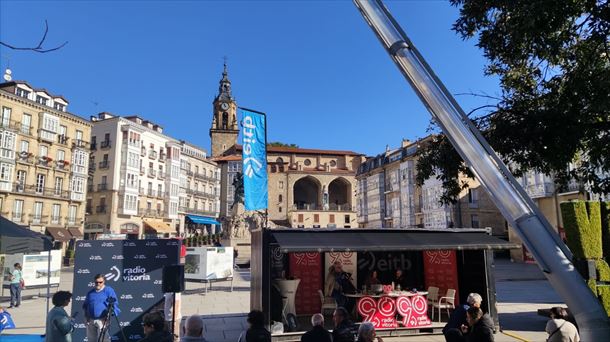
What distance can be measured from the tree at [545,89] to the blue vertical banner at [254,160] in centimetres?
776

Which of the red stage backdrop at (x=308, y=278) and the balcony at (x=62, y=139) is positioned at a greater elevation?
the balcony at (x=62, y=139)

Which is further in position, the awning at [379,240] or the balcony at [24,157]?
the balcony at [24,157]

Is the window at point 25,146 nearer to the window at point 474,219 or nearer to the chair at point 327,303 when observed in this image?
the chair at point 327,303

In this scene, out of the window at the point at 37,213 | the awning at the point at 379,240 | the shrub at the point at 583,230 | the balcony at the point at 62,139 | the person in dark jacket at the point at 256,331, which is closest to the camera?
the person in dark jacket at the point at 256,331

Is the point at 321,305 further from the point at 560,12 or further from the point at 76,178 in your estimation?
the point at 76,178

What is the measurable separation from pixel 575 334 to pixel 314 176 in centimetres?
7604

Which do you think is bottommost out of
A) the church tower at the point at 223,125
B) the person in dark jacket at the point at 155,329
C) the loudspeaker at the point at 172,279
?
the person in dark jacket at the point at 155,329

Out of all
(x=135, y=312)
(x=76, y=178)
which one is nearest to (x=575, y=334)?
(x=135, y=312)

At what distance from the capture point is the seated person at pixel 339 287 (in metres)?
12.3

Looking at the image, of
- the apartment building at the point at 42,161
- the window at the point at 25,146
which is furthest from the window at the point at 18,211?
the window at the point at 25,146

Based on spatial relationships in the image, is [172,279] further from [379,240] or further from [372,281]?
[372,281]

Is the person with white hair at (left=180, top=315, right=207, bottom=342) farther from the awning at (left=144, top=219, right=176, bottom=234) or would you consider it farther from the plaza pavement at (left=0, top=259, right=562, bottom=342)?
the awning at (left=144, top=219, right=176, bottom=234)

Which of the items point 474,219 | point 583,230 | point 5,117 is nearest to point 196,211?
point 5,117

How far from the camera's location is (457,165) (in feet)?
27.8
